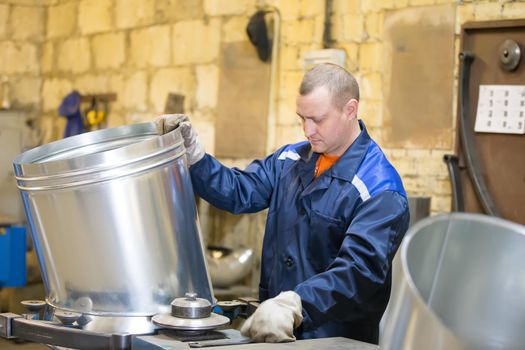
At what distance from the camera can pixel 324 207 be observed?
2.52 meters

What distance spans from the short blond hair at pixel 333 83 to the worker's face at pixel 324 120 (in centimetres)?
1

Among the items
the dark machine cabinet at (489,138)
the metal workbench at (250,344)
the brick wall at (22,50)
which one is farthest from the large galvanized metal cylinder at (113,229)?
the brick wall at (22,50)

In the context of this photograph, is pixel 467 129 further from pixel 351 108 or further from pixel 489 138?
pixel 351 108

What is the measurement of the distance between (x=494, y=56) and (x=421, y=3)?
0.50 metres

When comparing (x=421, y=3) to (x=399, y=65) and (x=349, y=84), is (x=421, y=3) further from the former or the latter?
(x=349, y=84)

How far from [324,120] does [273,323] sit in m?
0.75

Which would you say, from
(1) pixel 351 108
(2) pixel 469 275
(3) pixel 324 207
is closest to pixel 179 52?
(1) pixel 351 108

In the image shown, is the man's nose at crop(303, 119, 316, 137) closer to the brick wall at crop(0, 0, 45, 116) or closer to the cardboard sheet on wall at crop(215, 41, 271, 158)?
the cardboard sheet on wall at crop(215, 41, 271, 158)

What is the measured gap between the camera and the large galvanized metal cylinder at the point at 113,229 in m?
2.02

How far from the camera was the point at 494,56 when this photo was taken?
3684 mm

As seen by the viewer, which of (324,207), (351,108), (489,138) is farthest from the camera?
(489,138)

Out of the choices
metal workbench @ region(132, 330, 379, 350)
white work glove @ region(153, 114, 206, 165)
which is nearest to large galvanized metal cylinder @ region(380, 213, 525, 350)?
metal workbench @ region(132, 330, 379, 350)

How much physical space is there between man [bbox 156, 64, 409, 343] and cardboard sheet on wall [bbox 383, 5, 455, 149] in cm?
130

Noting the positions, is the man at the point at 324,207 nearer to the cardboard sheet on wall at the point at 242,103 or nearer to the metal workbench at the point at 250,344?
the metal workbench at the point at 250,344
